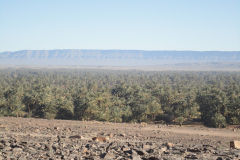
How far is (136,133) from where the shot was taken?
742 inches

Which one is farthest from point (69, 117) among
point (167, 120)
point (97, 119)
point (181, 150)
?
point (181, 150)

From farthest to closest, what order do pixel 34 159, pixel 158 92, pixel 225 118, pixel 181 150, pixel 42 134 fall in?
1. pixel 158 92
2. pixel 225 118
3. pixel 42 134
4. pixel 181 150
5. pixel 34 159

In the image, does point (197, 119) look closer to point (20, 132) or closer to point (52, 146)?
point (20, 132)

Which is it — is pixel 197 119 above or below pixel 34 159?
below

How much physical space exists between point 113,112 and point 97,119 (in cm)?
174

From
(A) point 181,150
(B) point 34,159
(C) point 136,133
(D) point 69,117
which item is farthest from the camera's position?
(D) point 69,117

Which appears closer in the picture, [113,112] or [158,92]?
[113,112]

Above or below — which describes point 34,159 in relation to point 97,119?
above

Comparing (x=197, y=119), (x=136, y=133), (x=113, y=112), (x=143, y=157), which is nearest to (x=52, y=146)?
(x=143, y=157)

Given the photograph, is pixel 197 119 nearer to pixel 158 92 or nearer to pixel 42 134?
pixel 158 92

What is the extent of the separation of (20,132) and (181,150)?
34.5 ft

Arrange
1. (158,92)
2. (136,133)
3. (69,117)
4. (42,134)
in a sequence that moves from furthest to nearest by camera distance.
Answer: (158,92)
(69,117)
(136,133)
(42,134)

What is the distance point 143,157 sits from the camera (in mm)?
10117

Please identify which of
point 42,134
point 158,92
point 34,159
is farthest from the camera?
point 158,92
